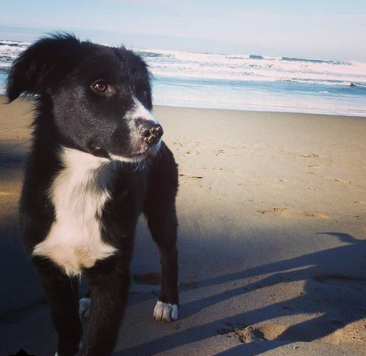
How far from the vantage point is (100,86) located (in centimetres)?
248

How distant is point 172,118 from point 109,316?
30.4 ft

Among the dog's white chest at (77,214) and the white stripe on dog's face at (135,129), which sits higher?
→ the white stripe on dog's face at (135,129)

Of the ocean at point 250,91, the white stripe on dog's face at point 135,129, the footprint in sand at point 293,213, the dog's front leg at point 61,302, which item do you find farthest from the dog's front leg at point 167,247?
the ocean at point 250,91

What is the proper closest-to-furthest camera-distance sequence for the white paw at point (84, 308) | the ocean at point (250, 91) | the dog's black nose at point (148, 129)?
the dog's black nose at point (148, 129)
the white paw at point (84, 308)
the ocean at point (250, 91)

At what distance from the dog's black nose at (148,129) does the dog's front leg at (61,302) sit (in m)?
0.82

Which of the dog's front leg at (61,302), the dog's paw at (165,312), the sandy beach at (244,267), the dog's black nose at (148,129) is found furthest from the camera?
the dog's paw at (165,312)

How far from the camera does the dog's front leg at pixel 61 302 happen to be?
2566 mm

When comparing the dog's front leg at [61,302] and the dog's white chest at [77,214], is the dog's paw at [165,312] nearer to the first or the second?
the dog's front leg at [61,302]

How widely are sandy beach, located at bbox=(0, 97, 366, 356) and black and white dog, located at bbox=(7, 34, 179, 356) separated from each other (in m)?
0.26

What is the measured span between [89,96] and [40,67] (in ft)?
1.04

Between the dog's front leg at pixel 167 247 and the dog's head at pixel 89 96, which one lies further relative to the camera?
the dog's front leg at pixel 167 247

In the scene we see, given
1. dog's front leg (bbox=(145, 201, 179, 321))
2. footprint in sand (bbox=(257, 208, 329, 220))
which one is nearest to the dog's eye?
dog's front leg (bbox=(145, 201, 179, 321))

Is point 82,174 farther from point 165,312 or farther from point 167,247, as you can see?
point 165,312

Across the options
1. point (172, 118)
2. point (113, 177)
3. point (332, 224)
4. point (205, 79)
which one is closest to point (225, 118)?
point (172, 118)
